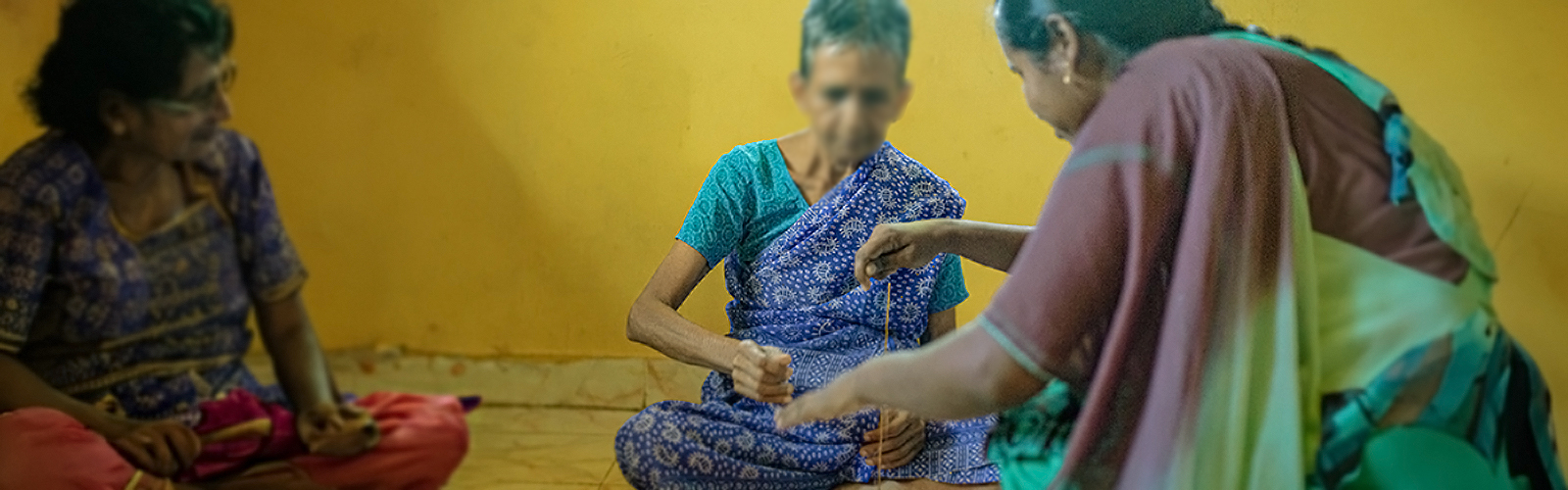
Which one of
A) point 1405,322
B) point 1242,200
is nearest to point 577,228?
point 1242,200

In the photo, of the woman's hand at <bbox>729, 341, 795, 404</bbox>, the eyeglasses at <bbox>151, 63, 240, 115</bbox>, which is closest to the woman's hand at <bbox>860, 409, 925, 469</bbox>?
the woman's hand at <bbox>729, 341, 795, 404</bbox>

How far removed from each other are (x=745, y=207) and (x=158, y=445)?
1.94ft

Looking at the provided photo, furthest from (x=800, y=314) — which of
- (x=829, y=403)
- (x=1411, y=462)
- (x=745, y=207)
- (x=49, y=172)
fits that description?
(x=49, y=172)

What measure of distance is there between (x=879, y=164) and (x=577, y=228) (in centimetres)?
30

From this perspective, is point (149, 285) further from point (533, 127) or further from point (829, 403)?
point (829, 403)

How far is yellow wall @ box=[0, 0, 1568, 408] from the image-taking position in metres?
1.00

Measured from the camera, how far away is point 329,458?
3.24ft

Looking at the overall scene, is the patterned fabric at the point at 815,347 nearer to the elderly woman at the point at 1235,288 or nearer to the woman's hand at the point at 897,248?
the woman's hand at the point at 897,248

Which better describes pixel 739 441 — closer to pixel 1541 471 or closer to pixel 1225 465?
pixel 1225 465

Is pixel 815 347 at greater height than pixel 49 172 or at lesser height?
lesser

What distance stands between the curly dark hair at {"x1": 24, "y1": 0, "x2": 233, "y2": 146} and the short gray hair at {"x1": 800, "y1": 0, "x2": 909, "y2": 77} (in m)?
0.50

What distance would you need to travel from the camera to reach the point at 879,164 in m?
1.12

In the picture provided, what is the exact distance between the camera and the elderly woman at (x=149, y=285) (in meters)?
0.88

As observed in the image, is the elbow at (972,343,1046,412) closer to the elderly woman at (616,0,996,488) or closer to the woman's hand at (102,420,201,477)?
the elderly woman at (616,0,996,488)
